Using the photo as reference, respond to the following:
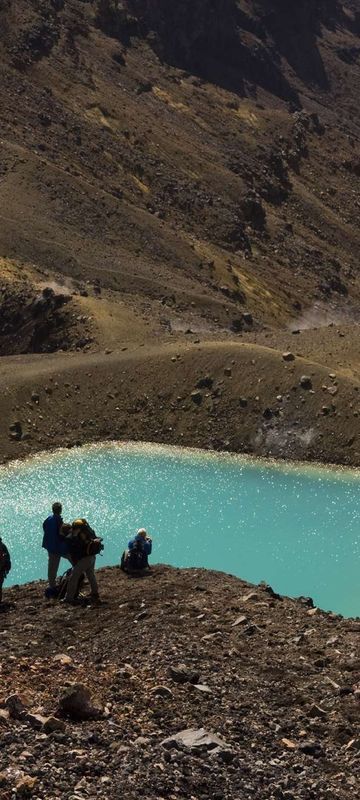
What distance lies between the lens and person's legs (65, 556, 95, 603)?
66.0 ft

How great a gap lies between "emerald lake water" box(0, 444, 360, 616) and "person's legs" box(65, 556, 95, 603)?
1131cm

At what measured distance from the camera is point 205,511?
133 feet

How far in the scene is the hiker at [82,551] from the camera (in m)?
20.2

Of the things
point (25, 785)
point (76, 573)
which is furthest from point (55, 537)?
point (25, 785)

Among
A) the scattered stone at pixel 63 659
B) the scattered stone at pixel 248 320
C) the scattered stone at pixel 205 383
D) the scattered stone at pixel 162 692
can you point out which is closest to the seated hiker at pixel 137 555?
the scattered stone at pixel 63 659

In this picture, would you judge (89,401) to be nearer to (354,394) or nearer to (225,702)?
(354,394)

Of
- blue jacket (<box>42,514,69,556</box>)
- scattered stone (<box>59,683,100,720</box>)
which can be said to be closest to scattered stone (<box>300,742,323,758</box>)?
scattered stone (<box>59,683,100,720</box>)

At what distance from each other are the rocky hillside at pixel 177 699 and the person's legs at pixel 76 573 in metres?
0.49

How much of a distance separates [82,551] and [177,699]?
5.51 meters

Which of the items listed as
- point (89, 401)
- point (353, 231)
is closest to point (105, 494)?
point (89, 401)

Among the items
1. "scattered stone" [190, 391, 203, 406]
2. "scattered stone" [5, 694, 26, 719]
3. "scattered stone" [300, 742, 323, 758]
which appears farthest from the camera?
"scattered stone" [190, 391, 203, 406]

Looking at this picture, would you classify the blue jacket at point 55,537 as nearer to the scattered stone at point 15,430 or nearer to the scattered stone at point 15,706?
the scattered stone at point 15,706

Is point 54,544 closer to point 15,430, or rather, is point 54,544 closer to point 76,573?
point 76,573

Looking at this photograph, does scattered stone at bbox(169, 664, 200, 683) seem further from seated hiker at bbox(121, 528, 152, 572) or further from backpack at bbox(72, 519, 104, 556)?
seated hiker at bbox(121, 528, 152, 572)
